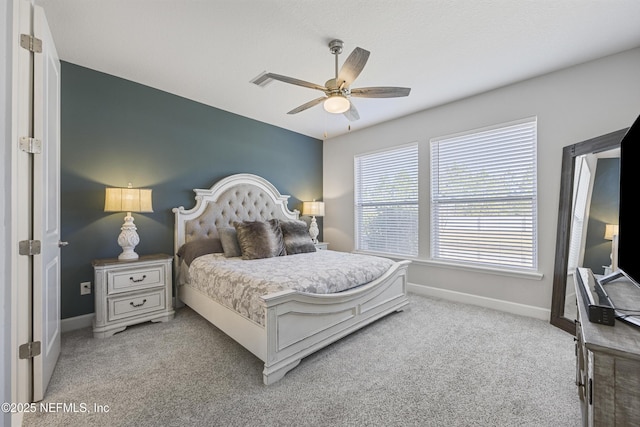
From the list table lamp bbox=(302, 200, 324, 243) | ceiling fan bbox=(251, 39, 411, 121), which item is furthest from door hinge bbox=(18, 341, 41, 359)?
table lamp bbox=(302, 200, 324, 243)

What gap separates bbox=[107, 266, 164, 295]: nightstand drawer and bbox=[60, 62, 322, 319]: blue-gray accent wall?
48 cm

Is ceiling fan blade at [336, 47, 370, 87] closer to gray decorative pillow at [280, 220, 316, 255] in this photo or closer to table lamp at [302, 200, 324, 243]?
gray decorative pillow at [280, 220, 316, 255]

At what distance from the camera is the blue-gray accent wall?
265cm

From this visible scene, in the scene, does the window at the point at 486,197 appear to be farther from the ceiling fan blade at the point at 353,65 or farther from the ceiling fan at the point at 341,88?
the ceiling fan blade at the point at 353,65

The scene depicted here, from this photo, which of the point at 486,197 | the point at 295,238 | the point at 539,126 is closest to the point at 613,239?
the point at 486,197

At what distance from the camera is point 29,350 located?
1.56m

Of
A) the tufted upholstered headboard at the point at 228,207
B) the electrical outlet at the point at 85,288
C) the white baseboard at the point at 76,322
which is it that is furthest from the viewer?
the tufted upholstered headboard at the point at 228,207

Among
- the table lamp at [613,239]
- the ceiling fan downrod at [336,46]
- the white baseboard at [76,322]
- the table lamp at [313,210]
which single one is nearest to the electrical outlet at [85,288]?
the white baseboard at [76,322]

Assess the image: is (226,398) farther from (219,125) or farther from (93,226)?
(219,125)

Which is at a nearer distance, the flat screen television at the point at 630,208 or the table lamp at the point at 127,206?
the flat screen television at the point at 630,208

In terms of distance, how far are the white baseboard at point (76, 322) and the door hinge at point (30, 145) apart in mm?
1888

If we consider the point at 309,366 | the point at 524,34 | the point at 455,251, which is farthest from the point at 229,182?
the point at 524,34

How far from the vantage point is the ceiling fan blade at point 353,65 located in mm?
1823

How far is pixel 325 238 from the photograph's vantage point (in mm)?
5262
